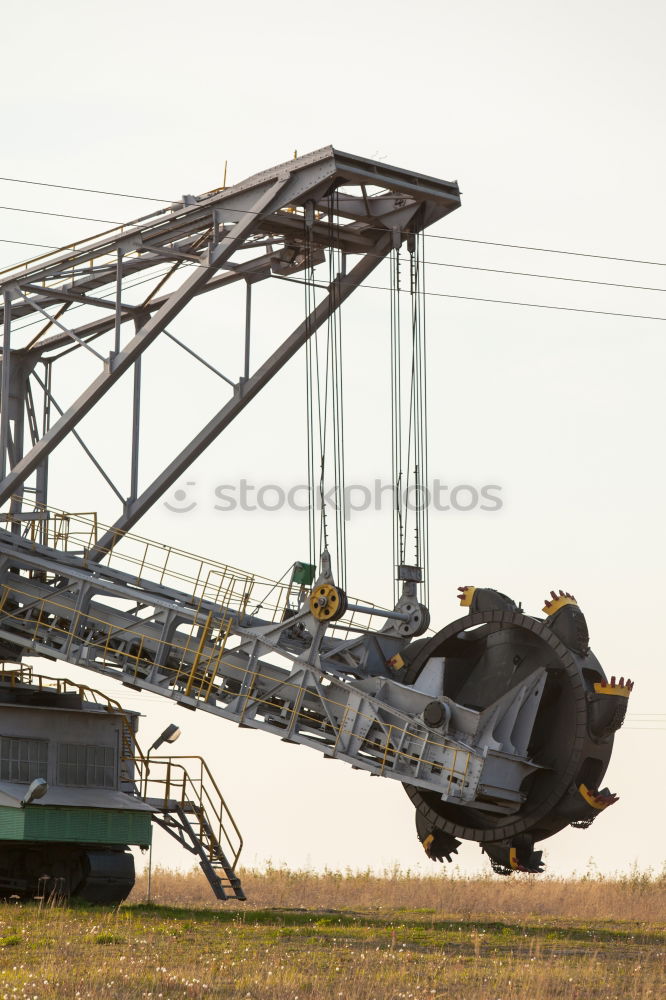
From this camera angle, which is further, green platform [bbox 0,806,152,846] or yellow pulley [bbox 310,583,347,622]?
green platform [bbox 0,806,152,846]

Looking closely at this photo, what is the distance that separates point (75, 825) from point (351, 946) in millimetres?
7168

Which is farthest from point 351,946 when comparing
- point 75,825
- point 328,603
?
point 75,825

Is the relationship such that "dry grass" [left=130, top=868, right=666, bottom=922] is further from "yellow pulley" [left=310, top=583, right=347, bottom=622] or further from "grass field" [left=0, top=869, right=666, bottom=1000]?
"yellow pulley" [left=310, top=583, right=347, bottom=622]

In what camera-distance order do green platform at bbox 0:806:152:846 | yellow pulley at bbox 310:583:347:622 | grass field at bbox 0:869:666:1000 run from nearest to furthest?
1. grass field at bbox 0:869:666:1000
2. yellow pulley at bbox 310:583:347:622
3. green platform at bbox 0:806:152:846

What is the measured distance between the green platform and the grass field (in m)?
1.18

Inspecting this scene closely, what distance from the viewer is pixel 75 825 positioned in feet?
86.7

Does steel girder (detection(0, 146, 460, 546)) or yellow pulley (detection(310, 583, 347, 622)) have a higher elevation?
steel girder (detection(0, 146, 460, 546))

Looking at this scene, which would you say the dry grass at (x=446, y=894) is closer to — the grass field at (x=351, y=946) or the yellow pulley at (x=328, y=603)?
the grass field at (x=351, y=946)

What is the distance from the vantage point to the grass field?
55.4ft

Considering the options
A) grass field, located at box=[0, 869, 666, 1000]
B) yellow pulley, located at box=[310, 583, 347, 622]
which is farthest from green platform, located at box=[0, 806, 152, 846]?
yellow pulley, located at box=[310, 583, 347, 622]

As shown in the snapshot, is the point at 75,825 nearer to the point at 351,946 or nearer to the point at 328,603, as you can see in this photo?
the point at 328,603

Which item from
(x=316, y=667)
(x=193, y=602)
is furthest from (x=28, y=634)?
(x=316, y=667)

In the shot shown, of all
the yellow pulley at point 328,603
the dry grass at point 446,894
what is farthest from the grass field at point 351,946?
the yellow pulley at point 328,603

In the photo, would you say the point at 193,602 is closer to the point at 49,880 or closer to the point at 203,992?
the point at 49,880
